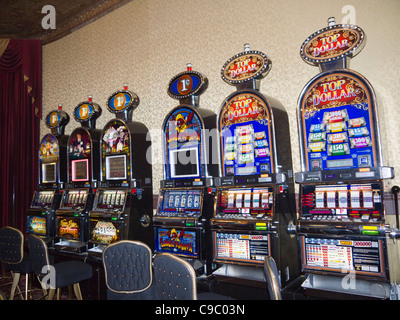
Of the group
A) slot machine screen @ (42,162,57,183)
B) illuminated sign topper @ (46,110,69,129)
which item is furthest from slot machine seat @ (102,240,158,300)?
illuminated sign topper @ (46,110,69,129)

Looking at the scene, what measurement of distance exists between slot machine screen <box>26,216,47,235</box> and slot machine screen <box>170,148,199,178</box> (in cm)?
Answer: 228

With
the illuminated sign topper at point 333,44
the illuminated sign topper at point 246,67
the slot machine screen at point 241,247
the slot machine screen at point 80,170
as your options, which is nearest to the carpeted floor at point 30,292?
the slot machine screen at point 80,170

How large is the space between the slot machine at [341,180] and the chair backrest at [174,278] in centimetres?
102

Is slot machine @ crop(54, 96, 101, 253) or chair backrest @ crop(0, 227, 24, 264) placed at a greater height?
slot machine @ crop(54, 96, 101, 253)

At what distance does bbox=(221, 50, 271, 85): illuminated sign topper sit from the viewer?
2982 mm

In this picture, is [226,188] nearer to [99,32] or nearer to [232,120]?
[232,120]

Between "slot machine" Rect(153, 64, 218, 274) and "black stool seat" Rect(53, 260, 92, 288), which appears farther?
"slot machine" Rect(153, 64, 218, 274)

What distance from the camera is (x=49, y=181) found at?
5066 mm

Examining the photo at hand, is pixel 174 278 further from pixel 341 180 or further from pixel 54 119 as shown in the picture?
pixel 54 119

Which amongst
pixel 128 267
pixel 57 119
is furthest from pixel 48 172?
pixel 128 267

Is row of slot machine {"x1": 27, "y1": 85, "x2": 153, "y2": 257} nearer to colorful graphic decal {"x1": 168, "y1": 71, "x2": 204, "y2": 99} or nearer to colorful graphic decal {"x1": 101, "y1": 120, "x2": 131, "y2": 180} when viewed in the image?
colorful graphic decal {"x1": 101, "y1": 120, "x2": 131, "y2": 180}

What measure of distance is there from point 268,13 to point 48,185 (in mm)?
3879

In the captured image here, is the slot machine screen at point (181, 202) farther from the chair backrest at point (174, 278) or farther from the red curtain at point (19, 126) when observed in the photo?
the red curtain at point (19, 126)
